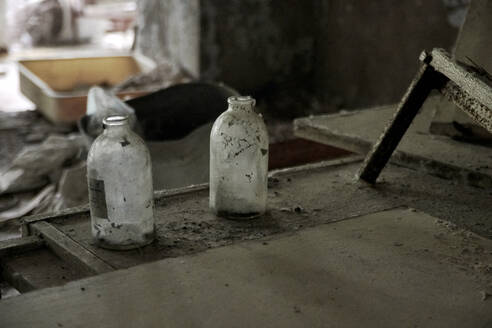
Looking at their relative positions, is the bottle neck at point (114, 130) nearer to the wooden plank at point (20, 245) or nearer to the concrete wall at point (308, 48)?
the wooden plank at point (20, 245)

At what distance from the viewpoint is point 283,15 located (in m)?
4.84

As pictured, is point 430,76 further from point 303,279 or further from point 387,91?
point 387,91

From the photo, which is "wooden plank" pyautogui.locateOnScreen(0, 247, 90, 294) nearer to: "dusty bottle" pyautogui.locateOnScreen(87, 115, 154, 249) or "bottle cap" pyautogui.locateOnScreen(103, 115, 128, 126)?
"dusty bottle" pyautogui.locateOnScreen(87, 115, 154, 249)

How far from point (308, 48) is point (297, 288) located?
399cm

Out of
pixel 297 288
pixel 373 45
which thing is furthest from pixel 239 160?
pixel 373 45

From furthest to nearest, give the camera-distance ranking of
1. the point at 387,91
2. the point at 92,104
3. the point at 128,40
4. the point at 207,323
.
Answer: the point at 128,40 < the point at 387,91 < the point at 92,104 < the point at 207,323

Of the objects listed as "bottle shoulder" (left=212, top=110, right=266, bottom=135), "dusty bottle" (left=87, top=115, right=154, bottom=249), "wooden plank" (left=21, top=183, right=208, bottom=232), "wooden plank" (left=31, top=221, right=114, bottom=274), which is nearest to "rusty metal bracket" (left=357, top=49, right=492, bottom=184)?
"bottle shoulder" (left=212, top=110, right=266, bottom=135)

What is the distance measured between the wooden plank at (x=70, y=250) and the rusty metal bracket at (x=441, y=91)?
933 mm

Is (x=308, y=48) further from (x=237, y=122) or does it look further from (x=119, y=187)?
(x=119, y=187)

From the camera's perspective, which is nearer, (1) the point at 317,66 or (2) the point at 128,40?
(1) the point at 317,66

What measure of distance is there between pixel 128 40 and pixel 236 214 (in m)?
8.24

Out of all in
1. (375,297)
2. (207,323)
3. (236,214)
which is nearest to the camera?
(207,323)

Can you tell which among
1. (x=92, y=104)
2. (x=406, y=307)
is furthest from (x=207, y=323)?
(x=92, y=104)

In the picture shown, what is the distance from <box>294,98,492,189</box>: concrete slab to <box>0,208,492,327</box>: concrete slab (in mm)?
474
